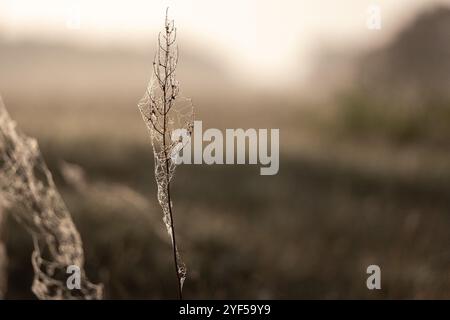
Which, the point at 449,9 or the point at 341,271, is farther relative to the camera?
the point at 449,9

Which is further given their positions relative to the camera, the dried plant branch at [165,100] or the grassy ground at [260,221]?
the grassy ground at [260,221]

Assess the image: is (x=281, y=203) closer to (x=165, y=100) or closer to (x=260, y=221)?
(x=260, y=221)

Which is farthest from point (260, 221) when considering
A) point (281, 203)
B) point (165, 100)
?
point (165, 100)

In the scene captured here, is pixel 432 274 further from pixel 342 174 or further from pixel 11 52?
pixel 11 52

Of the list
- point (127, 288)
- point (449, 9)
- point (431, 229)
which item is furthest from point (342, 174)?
point (449, 9)

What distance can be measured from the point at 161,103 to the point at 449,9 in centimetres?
2315

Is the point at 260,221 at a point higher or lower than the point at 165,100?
lower

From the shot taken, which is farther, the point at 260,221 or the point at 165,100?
the point at 260,221

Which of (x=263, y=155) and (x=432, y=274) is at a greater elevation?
(x=263, y=155)

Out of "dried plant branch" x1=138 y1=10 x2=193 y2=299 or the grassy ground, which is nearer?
"dried plant branch" x1=138 y1=10 x2=193 y2=299

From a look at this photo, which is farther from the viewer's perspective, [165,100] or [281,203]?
[281,203]

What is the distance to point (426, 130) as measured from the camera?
14398mm
